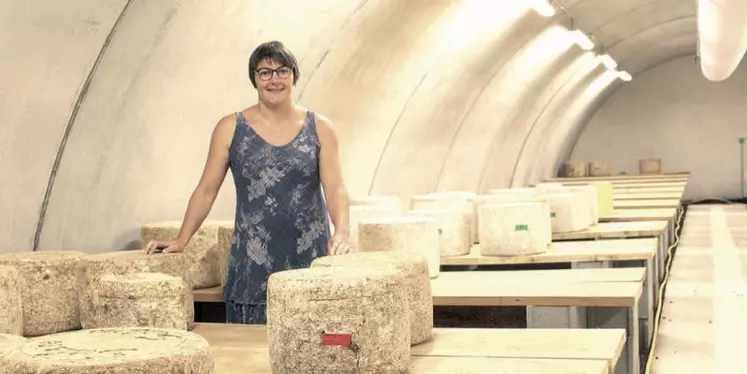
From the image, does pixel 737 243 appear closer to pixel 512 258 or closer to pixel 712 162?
pixel 512 258

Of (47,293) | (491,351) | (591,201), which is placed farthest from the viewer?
(591,201)

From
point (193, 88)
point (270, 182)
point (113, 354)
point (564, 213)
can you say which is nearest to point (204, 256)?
point (270, 182)

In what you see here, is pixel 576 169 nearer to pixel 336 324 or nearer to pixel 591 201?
pixel 591 201

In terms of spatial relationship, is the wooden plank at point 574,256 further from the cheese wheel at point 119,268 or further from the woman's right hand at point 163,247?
the cheese wheel at point 119,268

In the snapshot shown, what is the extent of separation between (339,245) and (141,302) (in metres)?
1.01

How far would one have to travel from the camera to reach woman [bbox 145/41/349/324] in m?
4.32

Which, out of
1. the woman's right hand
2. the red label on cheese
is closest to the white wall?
the woman's right hand

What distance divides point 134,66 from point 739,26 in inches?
282

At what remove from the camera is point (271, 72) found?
4.29 m

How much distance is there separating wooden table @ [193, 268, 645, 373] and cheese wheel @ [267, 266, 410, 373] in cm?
187

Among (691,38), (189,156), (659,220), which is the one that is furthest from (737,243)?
(189,156)

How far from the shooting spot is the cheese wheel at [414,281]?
11.2 ft

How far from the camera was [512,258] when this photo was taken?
21.2 feet

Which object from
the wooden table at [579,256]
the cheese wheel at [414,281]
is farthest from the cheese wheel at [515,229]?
the cheese wheel at [414,281]
